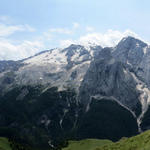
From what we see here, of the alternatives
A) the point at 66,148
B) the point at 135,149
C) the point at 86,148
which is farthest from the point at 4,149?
the point at 135,149

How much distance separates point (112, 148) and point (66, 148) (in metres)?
94.8

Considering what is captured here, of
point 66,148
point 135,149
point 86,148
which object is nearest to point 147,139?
point 135,149

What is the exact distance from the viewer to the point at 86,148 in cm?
17288

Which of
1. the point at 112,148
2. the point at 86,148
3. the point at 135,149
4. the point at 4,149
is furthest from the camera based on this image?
the point at 4,149

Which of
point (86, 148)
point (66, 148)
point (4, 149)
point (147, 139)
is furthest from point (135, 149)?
point (4, 149)

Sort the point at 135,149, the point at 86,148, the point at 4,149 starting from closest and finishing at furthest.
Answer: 1. the point at 135,149
2. the point at 86,148
3. the point at 4,149

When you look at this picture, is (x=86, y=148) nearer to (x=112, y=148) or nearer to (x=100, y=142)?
(x=100, y=142)

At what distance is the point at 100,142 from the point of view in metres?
176

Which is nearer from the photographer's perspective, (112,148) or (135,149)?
(135,149)

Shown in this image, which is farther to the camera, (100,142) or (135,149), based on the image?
(100,142)

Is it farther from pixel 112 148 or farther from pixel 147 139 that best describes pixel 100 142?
pixel 147 139

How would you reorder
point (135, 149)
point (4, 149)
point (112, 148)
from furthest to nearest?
point (4, 149), point (112, 148), point (135, 149)

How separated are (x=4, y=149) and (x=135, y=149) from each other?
13788 centimetres

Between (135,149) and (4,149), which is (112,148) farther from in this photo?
(4,149)
